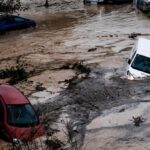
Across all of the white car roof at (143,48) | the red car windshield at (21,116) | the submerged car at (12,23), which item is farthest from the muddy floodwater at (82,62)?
the red car windshield at (21,116)

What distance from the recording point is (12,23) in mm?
31766

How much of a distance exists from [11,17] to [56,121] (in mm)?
17929

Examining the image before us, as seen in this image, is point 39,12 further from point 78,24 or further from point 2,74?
point 2,74

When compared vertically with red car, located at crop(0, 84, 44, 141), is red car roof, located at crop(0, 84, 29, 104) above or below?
above

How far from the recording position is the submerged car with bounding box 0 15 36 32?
3109cm

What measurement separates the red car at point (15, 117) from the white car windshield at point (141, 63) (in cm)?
613

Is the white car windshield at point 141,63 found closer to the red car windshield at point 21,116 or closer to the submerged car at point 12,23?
the red car windshield at point 21,116

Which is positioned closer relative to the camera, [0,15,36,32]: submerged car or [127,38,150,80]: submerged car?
A: [127,38,150,80]: submerged car

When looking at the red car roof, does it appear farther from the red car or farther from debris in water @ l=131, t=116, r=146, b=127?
debris in water @ l=131, t=116, r=146, b=127

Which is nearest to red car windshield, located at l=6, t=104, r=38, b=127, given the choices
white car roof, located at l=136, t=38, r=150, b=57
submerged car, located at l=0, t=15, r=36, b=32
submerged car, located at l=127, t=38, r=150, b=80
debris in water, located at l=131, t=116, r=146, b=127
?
debris in water, located at l=131, t=116, r=146, b=127

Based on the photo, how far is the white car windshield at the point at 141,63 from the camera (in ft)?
61.3

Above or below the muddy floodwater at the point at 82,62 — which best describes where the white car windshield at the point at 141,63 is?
above

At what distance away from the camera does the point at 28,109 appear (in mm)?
13625

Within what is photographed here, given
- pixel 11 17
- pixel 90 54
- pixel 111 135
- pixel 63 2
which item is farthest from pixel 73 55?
pixel 63 2
